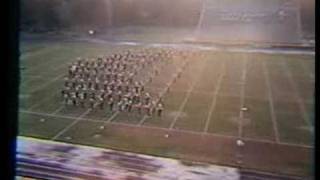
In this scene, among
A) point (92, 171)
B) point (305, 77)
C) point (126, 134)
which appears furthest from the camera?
point (126, 134)

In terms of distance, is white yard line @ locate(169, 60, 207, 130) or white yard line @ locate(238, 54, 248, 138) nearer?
white yard line @ locate(238, 54, 248, 138)

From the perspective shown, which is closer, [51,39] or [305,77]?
[305,77]

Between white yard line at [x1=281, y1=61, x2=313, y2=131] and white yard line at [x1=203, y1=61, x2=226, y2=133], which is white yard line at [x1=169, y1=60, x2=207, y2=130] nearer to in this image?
white yard line at [x1=203, y1=61, x2=226, y2=133]

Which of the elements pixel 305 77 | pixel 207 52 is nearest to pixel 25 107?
pixel 207 52

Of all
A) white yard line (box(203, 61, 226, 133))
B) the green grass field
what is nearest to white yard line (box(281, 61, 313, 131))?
the green grass field

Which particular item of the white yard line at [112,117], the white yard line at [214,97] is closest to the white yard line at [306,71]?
the white yard line at [214,97]

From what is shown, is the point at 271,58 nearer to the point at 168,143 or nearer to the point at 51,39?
the point at 168,143

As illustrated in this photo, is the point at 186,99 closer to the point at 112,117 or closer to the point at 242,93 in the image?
the point at 242,93

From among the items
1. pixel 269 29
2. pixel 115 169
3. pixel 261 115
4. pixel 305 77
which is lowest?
pixel 115 169
